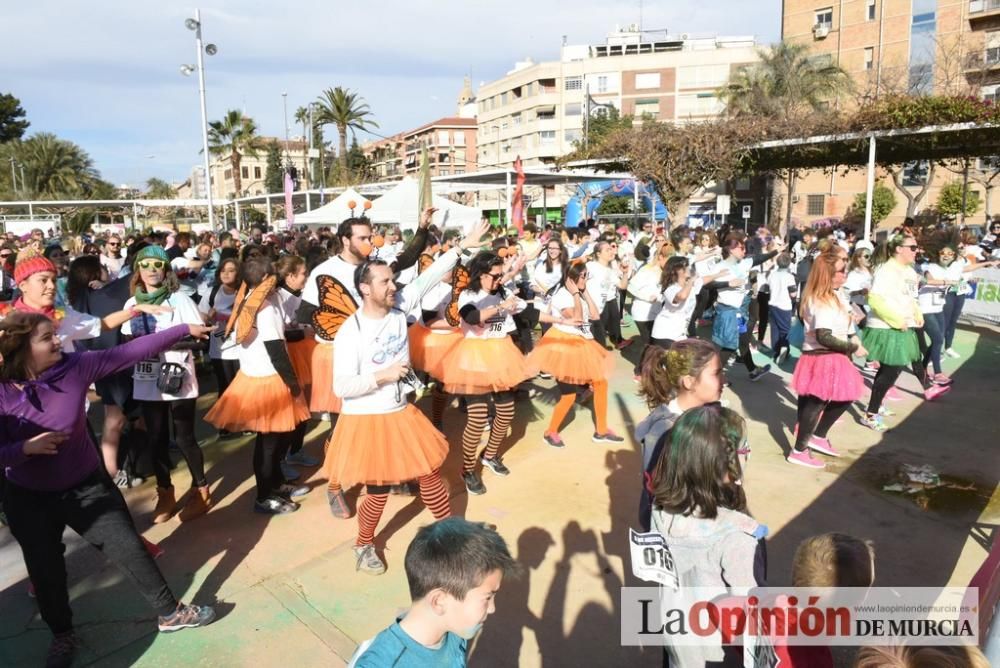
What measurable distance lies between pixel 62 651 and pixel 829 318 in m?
5.41

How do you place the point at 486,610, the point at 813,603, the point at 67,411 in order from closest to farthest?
the point at 486,610 < the point at 813,603 < the point at 67,411

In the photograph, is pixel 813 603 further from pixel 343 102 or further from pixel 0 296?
pixel 343 102

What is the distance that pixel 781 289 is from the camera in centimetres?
851

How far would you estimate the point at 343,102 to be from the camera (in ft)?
163

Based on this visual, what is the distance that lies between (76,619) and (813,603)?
12.0ft

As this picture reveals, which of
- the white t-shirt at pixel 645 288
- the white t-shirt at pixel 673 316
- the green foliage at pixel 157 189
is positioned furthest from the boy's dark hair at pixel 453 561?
the green foliage at pixel 157 189

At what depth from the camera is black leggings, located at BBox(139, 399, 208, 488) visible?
14.4 ft

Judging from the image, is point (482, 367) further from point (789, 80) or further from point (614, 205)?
point (614, 205)

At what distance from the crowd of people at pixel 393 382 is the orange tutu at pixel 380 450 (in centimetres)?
1

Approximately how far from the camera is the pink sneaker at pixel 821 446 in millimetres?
5548

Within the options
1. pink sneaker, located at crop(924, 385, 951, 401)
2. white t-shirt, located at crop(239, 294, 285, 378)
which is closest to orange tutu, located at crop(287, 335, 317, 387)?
white t-shirt, located at crop(239, 294, 285, 378)

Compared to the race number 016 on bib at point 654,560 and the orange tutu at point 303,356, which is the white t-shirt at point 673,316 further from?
the race number 016 on bib at point 654,560

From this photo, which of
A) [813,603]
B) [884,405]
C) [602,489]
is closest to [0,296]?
[602,489]

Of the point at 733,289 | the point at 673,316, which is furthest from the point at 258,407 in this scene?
the point at 733,289
